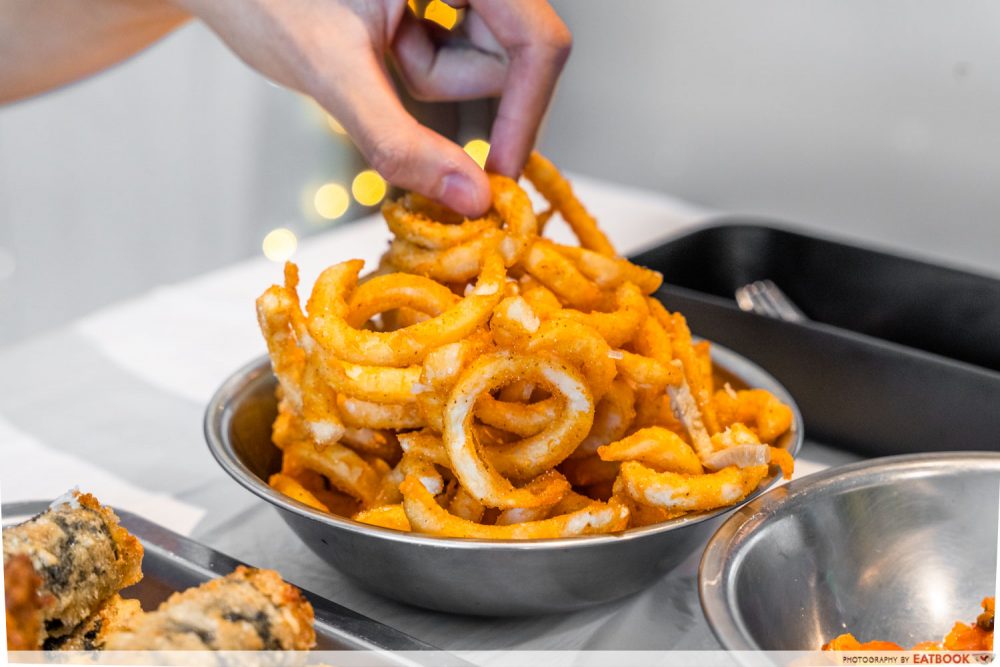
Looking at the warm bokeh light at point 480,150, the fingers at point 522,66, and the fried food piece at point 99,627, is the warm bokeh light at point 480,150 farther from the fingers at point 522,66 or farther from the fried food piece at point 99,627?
the fried food piece at point 99,627

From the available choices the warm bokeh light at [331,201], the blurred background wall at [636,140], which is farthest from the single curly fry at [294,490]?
the warm bokeh light at [331,201]

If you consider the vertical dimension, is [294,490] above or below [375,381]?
below

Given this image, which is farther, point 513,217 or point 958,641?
point 513,217

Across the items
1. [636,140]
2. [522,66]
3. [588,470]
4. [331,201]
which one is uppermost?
[522,66]

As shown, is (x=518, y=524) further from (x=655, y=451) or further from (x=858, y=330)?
(x=858, y=330)

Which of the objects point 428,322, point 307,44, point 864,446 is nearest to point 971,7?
point 864,446

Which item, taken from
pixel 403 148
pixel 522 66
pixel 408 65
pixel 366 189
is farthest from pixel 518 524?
pixel 366 189

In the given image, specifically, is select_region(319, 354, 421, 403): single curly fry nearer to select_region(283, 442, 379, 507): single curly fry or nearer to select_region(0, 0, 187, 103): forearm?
select_region(283, 442, 379, 507): single curly fry

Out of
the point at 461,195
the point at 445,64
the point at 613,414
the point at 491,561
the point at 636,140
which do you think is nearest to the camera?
the point at 491,561
